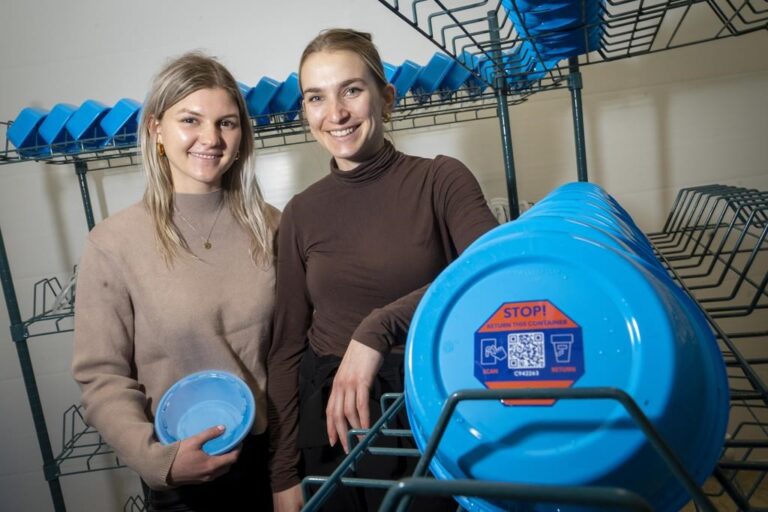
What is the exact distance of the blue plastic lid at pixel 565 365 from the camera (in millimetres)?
348

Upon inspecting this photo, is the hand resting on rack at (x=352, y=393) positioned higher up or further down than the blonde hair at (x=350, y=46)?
further down

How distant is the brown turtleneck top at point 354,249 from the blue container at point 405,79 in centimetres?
54

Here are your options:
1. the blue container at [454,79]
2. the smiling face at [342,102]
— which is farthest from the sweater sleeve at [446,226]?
the blue container at [454,79]

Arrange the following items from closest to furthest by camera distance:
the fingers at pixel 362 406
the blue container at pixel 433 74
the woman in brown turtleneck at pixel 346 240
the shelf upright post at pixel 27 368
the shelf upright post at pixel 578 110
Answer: the fingers at pixel 362 406 < the woman in brown turtleneck at pixel 346 240 < the shelf upright post at pixel 578 110 < the blue container at pixel 433 74 < the shelf upright post at pixel 27 368

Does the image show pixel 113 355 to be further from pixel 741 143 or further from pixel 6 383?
pixel 741 143

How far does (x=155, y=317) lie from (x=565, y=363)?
95cm

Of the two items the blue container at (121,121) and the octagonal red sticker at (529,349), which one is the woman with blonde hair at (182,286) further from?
the octagonal red sticker at (529,349)

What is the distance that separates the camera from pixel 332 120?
37.3 inches

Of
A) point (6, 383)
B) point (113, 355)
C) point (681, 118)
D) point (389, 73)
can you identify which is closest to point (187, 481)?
point (113, 355)

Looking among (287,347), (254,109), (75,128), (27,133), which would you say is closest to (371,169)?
(287,347)

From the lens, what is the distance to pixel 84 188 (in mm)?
1980

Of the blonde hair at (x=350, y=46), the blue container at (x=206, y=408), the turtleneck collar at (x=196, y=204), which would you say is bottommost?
the blue container at (x=206, y=408)

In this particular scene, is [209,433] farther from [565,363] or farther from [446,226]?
[565,363]

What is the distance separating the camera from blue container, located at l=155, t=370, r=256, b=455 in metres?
0.80
